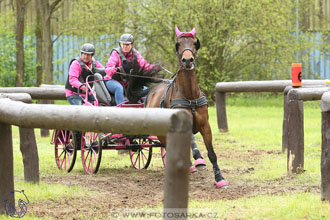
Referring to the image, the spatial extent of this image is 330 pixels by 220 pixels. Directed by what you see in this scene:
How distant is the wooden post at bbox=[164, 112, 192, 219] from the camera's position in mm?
4227

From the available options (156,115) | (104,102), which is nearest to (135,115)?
(156,115)

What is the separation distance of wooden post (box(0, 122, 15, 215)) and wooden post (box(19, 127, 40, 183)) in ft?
5.47

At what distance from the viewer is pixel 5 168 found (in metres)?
5.83

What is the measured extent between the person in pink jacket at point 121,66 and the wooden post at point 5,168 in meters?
3.40

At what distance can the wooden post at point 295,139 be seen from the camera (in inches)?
326

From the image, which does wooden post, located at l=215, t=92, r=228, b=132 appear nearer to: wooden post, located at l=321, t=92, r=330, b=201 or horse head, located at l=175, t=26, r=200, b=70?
horse head, located at l=175, t=26, r=200, b=70

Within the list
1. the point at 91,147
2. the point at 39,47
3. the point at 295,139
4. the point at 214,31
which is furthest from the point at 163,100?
the point at 39,47

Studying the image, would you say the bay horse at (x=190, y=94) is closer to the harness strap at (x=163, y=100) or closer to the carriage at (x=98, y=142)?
the harness strap at (x=163, y=100)

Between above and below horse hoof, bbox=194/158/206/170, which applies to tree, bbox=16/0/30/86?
above

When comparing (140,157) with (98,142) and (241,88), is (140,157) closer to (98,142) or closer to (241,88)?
(98,142)

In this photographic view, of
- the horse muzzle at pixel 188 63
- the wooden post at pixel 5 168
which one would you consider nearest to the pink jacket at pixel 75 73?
the horse muzzle at pixel 188 63

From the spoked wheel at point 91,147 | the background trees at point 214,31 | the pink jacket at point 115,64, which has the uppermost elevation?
the background trees at point 214,31

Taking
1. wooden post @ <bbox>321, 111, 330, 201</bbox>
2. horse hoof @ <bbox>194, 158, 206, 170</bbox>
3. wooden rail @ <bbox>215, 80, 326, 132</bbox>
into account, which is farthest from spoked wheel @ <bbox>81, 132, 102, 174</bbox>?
wooden rail @ <bbox>215, 80, 326, 132</bbox>

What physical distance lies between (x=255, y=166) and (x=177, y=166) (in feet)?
18.0
